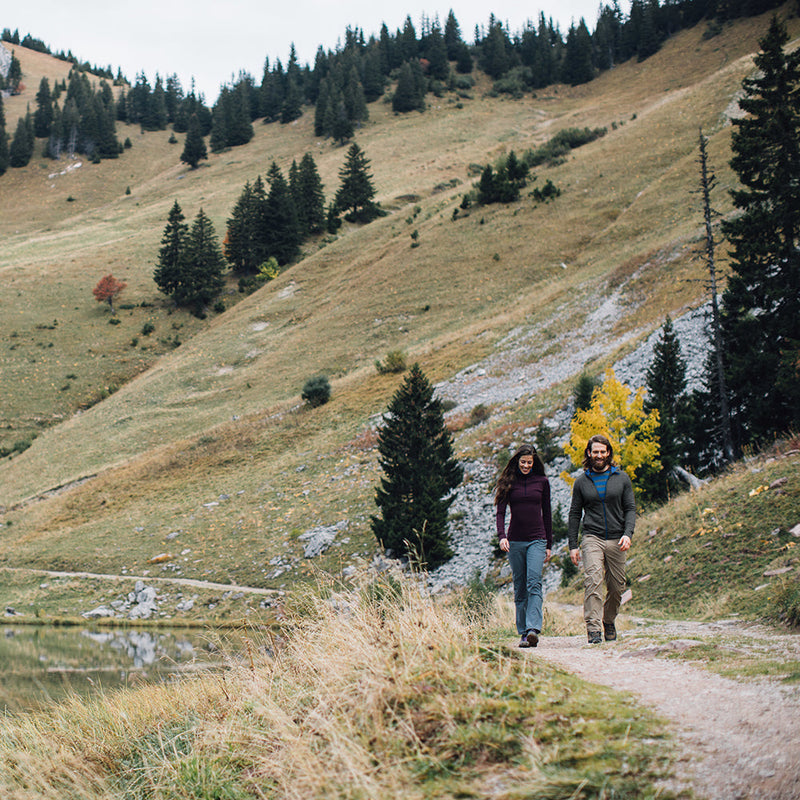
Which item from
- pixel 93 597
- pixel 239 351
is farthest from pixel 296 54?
pixel 93 597

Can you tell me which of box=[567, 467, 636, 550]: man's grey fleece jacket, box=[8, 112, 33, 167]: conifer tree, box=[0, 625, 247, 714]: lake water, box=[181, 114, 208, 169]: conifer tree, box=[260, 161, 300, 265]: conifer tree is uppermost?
box=[8, 112, 33, 167]: conifer tree

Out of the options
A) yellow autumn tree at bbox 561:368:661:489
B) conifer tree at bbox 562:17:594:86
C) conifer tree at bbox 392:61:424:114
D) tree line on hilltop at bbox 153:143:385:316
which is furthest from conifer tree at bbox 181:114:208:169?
yellow autumn tree at bbox 561:368:661:489

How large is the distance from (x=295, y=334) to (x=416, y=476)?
36.3 meters

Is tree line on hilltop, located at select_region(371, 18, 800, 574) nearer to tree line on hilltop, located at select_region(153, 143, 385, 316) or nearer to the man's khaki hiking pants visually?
the man's khaki hiking pants

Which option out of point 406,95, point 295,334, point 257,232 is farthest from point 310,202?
point 406,95

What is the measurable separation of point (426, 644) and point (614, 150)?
74.6 metres

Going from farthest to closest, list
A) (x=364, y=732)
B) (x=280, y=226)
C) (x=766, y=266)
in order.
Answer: (x=280, y=226) → (x=766, y=266) → (x=364, y=732)

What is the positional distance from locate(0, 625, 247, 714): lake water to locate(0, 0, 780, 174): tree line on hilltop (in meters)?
116

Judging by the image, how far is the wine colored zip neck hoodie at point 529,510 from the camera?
7.52m

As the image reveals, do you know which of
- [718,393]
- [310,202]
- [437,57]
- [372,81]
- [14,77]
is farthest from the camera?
[14,77]

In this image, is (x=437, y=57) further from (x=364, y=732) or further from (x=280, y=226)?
(x=364, y=732)

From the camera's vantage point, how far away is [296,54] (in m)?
173

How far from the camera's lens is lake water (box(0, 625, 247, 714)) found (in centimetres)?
1664

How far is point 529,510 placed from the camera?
24.8ft
